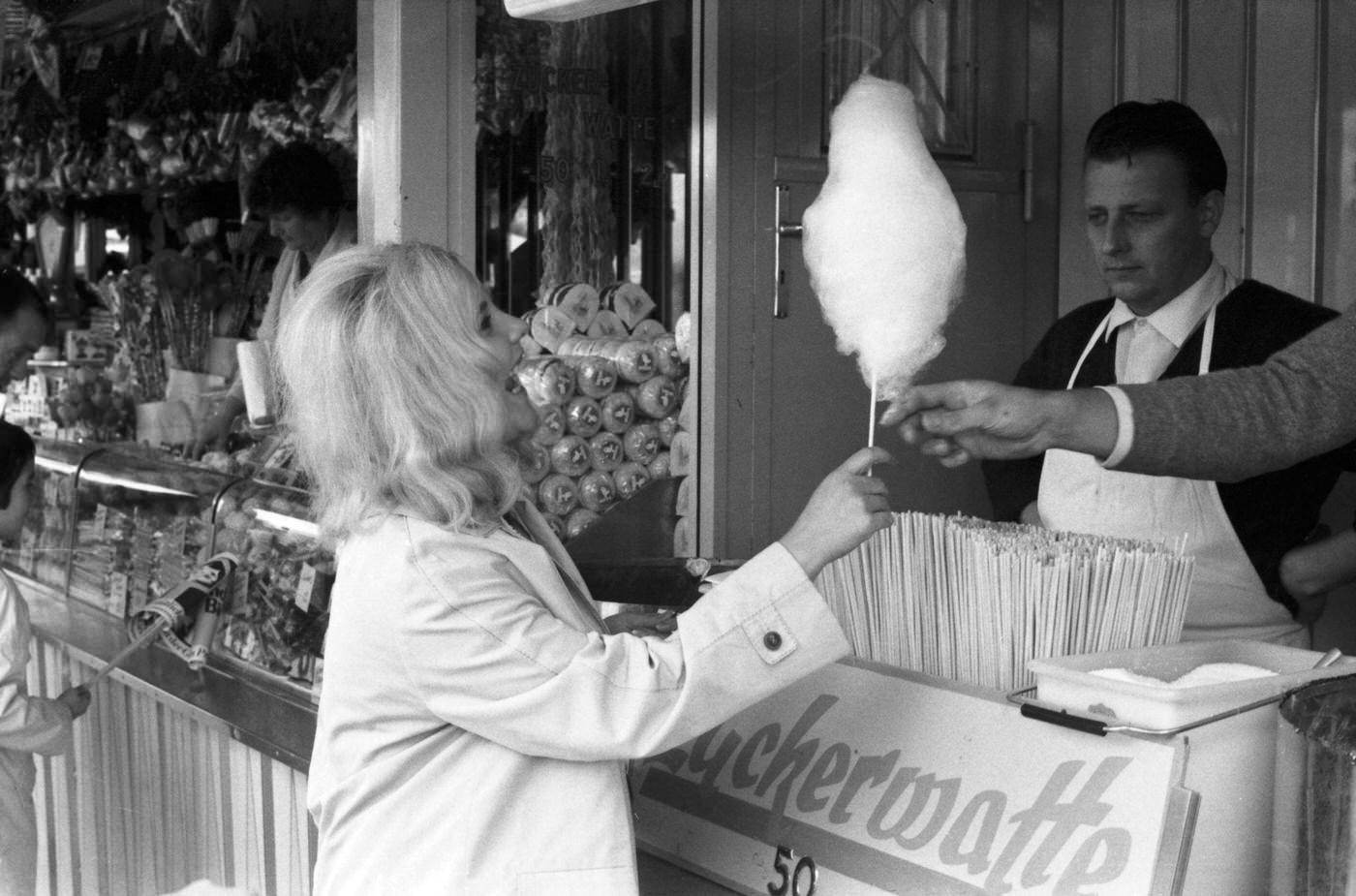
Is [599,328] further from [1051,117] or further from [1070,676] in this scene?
[1070,676]

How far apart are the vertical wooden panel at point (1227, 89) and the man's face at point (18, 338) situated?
278cm

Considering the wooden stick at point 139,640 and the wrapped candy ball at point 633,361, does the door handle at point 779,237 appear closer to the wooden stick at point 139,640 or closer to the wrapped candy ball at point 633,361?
the wrapped candy ball at point 633,361

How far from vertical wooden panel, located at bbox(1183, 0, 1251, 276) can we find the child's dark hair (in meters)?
2.69

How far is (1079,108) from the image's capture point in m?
3.48

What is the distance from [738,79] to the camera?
2922 mm

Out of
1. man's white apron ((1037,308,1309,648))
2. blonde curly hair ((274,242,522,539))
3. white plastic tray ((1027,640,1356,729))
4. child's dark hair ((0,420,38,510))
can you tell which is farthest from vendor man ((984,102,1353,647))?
child's dark hair ((0,420,38,510))

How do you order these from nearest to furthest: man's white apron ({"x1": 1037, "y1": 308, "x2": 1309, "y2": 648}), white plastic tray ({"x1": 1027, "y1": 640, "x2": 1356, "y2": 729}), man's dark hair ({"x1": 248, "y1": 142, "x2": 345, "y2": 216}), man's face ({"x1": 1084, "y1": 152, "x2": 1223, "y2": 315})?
white plastic tray ({"x1": 1027, "y1": 640, "x2": 1356, "y2": 729}) → man's white apron ({"x1": 1037, "y1": 308, "x2": 1309, "y2": 648}) → man's face ({"x1": 1084, "y1": 152, "x2": 1223, "y2": 315}) → man's dark hair ({"x1": 248, "y1": 142, "x2": 345, "y2": 216})

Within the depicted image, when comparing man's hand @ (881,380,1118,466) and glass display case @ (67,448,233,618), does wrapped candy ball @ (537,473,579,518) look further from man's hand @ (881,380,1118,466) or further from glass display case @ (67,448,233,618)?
man's hand @ (881,380,1118,466)

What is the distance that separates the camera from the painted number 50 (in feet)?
5.75

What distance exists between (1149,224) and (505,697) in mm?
1551

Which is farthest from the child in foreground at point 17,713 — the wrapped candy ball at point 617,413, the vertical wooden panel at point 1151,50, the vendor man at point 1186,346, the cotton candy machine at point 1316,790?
the vertical wooden panel at point 1151,50

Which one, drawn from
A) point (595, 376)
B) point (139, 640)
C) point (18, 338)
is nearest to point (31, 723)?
point (139, 640)

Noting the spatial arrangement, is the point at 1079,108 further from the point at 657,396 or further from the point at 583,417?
the point at 583,417

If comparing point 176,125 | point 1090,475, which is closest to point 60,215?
point 176,125
